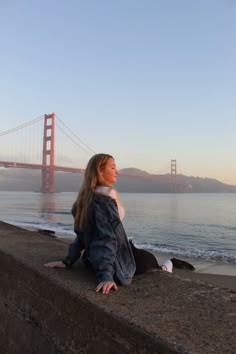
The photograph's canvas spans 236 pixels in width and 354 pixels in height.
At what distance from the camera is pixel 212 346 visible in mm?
1229

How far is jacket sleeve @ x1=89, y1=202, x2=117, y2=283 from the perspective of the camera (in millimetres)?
1829

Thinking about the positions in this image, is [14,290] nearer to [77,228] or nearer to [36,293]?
[36,293]

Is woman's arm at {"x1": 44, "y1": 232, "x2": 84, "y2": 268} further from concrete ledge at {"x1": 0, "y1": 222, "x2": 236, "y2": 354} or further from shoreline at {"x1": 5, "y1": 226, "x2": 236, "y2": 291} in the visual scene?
shoreline at {"x1": 5, "y1": 226, "x2": 236, "y2": 291}

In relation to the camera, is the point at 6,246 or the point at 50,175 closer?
the point at 6,246

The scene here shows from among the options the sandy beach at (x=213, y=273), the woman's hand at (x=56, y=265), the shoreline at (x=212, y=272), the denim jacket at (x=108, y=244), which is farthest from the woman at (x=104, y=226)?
the sandy beach at (x=213, y=273)

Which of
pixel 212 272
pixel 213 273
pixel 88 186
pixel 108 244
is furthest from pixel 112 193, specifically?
pixel 212 272

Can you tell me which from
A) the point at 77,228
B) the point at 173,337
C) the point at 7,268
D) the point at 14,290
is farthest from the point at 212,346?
the point at 7,268

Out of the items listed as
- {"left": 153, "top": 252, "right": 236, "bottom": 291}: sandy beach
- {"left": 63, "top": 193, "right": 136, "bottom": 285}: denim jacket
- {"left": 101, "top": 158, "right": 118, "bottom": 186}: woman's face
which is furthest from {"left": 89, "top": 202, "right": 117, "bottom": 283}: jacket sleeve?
{"left": 153, "top": 252, "right": 236, "bottom": 291}: sandy beach

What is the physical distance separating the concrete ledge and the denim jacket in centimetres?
8

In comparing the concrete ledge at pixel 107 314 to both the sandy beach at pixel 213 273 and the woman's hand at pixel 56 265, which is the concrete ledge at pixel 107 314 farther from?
the sandy beach at pixel 213 273

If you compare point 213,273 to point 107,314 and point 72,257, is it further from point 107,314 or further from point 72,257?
point 107,314

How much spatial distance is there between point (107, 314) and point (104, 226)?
0.48 m

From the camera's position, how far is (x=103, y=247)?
1.86m

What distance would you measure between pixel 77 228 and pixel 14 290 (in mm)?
591
